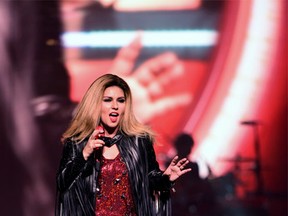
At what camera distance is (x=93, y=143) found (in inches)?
131

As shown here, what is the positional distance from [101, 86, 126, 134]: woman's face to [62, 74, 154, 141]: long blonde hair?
2 cm

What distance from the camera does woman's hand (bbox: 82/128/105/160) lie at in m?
3.31

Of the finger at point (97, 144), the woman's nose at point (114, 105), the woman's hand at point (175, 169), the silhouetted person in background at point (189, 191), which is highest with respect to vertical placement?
the woman's nose at point (114, 105)

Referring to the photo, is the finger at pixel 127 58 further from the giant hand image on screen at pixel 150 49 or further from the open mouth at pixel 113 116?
the open mouth at pixel 113 116

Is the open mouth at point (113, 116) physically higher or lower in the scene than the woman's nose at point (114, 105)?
lower

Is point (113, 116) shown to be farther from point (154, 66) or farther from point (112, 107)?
point (154, 66)

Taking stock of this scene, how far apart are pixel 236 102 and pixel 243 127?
208 millimetres

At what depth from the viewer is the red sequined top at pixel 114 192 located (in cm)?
353

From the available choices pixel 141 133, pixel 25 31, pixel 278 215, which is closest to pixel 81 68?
pixel 25 31

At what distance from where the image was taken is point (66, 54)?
6.18m

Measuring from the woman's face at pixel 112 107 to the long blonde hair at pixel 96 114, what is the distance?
0.07 ft

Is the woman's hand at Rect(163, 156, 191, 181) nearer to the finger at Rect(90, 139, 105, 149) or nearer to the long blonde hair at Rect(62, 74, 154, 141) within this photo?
the long blonde hair at Rect(62, 74, 154, 141)

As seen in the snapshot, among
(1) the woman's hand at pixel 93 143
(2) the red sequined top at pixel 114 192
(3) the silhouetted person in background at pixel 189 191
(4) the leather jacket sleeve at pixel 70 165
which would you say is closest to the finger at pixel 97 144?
(1) the woman's hand at pixel 93 143

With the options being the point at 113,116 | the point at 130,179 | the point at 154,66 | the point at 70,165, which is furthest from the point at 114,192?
the point at 154,66
